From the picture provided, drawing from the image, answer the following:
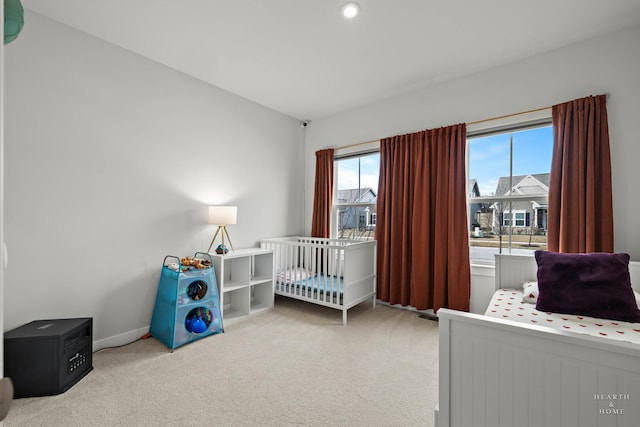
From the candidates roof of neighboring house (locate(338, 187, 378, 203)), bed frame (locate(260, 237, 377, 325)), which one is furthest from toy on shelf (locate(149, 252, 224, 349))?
roof of neighboring house (locate(338, 187, 378, 203))

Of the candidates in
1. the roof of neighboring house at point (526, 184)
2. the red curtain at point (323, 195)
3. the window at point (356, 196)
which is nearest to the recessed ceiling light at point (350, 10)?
the window at point (356, 196)

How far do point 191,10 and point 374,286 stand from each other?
3.02 metres

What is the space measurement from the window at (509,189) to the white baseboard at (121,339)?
320cm

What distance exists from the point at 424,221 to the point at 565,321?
1484 millimetres

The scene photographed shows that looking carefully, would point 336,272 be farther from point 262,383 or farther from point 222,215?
point 262,383

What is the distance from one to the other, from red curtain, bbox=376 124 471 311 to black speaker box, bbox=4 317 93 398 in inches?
109

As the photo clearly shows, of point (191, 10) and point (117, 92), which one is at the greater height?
point (191, 10)

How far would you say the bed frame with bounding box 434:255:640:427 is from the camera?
3.18 feet

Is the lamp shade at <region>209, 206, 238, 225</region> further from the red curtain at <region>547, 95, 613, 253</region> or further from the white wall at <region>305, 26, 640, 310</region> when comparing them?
the red curtain at <region>547, 95, 613, 253</region>

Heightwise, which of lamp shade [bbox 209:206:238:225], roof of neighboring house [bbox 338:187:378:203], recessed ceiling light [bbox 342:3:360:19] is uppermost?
recessed ceiling light [bbox 342:3:360:19]

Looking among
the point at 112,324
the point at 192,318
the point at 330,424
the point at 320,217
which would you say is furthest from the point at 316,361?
the point at 320,217

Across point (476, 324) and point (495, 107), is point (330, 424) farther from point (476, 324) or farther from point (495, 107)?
point (495, 107)

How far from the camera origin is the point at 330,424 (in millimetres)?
1543

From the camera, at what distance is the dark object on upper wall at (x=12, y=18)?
94cm
